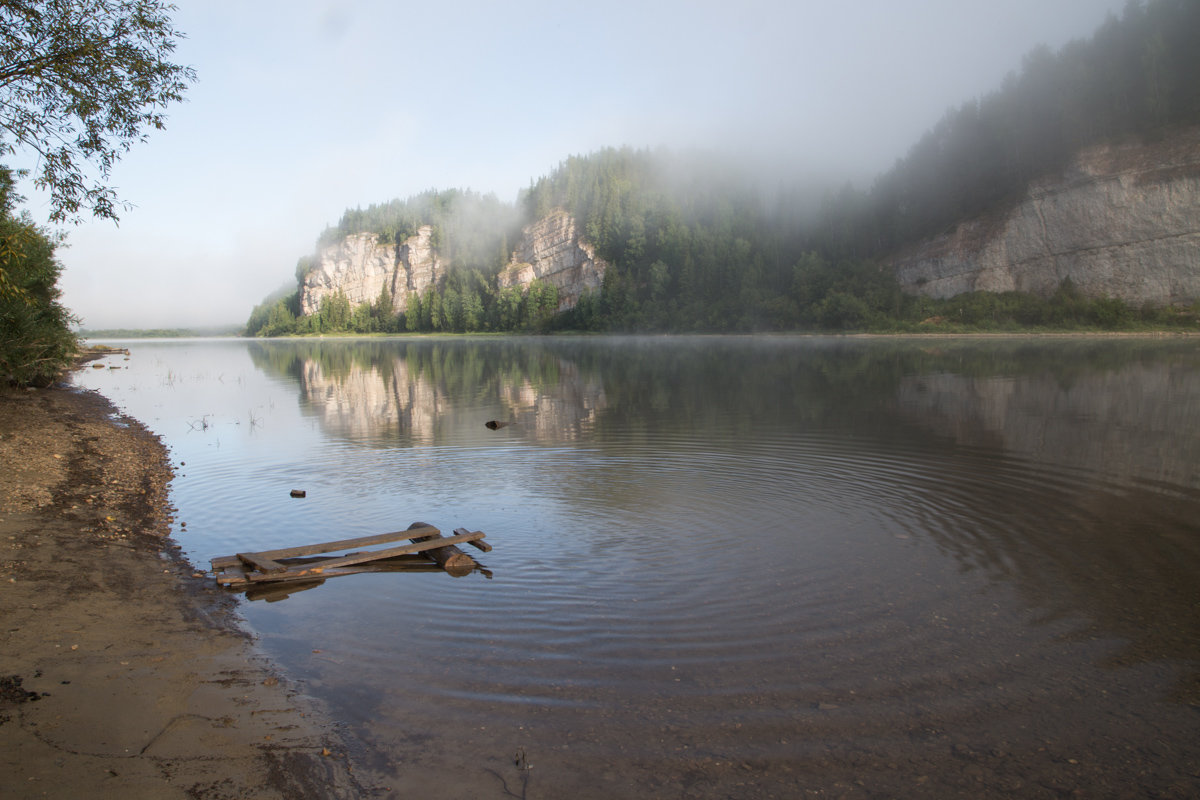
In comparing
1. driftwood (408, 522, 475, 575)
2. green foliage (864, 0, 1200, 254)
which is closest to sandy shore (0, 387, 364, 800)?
driftwood (408, 522, 475, 575)

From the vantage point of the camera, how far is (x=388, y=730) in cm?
660

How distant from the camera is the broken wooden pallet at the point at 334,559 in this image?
418 inches

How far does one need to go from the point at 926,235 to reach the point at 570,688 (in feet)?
442

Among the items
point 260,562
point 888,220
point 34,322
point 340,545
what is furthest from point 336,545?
point 888,220

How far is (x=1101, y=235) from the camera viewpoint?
9594 centimetres

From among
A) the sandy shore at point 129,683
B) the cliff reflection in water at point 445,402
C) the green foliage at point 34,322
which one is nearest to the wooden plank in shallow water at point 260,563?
the sandy shore at point 129,683

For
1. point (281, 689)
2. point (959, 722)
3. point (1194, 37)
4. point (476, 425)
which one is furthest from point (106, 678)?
point (1194, 37)

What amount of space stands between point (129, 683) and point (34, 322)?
29.1 m

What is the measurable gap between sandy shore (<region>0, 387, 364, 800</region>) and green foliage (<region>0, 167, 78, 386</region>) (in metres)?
15.1

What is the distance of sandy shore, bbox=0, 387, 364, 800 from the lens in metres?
5.53

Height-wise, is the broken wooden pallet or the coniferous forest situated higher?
the coniferous forest

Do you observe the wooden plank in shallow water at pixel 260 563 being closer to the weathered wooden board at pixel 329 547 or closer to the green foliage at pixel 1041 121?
the weathered wooden board at pixel 329 547

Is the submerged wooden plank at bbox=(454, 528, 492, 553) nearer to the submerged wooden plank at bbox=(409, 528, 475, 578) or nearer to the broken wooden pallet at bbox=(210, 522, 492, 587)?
the broken wooden pallet at bbox=(210, 522, 492, 587)

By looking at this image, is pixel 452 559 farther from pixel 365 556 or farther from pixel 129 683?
pixel 129 683
